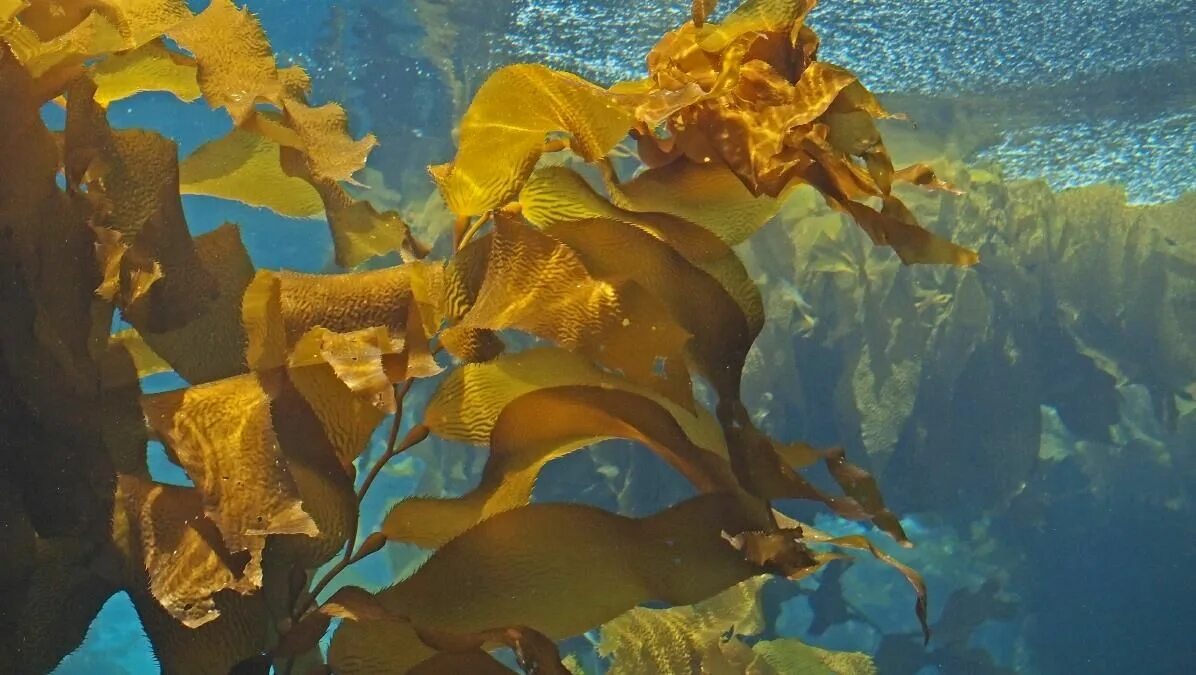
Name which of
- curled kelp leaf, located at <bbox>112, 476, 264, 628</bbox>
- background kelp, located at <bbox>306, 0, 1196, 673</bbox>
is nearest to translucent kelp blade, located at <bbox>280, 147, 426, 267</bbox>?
curled kelp leaf, located at <bbox>112, 476, 264, 628</bbox>

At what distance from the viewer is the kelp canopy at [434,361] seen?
77 centimetres

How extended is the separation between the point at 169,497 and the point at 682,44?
0.71m

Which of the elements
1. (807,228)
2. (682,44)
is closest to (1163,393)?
(807,228)

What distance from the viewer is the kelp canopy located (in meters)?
0.77

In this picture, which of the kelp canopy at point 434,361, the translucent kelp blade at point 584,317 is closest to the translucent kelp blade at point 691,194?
the kelp canopy at point 434,361

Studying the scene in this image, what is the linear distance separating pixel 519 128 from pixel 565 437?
0.33 meters

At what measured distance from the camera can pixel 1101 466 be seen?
8.12 m

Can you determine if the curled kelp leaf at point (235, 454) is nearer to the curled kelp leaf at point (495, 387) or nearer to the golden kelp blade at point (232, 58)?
the curled kelp leaf at point (495, 387)

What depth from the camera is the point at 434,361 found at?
0.81m

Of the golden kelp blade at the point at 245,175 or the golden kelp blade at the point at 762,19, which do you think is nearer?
the golden kelp blade at the point at 762,19

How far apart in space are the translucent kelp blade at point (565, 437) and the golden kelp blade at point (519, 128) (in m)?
0.23

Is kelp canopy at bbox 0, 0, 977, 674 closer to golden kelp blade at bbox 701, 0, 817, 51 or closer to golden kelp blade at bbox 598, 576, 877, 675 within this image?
golden kelp blade at bbox 701, 0, 817, 51

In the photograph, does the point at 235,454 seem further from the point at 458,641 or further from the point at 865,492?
the point at 865,492

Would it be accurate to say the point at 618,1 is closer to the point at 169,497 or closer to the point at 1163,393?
the point at 1163,393
